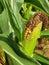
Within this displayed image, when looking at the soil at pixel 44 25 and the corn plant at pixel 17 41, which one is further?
the soil at pixel 44 25

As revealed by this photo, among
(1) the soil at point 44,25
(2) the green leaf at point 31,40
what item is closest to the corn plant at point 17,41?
(2) the green leaf at point 31,40

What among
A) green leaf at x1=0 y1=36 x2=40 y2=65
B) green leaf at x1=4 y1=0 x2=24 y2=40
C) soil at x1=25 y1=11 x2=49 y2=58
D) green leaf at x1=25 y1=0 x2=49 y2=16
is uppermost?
green leaf at x1=4 y1=0 x2=24 y2=40

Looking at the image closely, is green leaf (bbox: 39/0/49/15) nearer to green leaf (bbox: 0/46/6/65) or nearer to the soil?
the soil

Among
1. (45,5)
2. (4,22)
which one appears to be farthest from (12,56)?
(45,5)

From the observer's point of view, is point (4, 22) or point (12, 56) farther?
point (4, 22)

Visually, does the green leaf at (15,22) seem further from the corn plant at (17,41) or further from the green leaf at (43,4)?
the green leaf at (43,4)

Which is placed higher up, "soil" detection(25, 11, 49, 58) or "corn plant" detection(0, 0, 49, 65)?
"corn plant" detection(0, 0, 49, 65)

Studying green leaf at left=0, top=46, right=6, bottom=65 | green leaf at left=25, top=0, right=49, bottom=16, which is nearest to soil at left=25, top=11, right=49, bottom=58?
green leaf at left=25, top=0, right=49, bottom=16

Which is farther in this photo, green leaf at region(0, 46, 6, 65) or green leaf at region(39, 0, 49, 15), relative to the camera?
green leaf at region(39, 0, 49, 15)

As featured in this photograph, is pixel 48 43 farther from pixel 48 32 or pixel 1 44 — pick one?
pixel 1 44

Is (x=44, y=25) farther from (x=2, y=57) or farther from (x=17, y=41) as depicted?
(x=2, y=57)

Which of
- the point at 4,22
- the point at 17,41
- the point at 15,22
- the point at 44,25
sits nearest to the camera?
the point at 15,22
